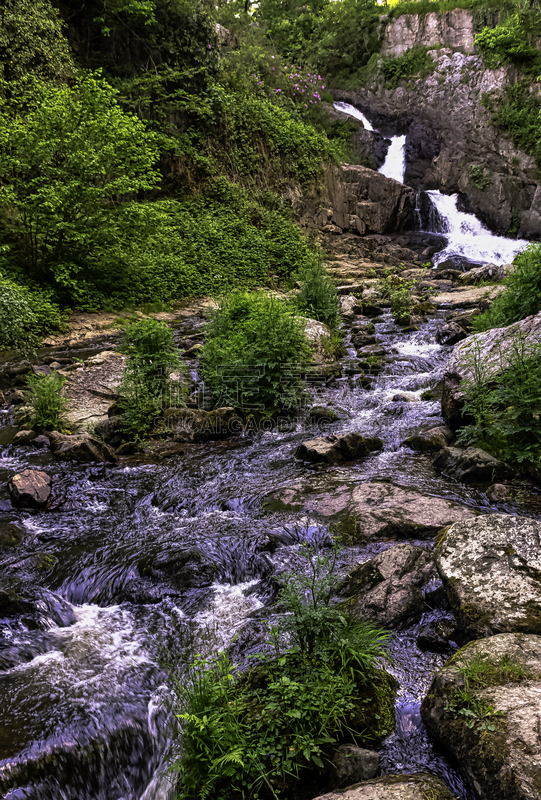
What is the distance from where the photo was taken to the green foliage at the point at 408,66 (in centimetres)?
3148

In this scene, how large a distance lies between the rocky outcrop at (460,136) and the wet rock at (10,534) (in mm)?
27312

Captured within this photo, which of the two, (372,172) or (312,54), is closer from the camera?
(372,172)

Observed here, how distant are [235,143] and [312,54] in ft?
47.9

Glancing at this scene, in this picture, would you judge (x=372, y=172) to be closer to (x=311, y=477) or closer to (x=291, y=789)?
(x=311, y=477)

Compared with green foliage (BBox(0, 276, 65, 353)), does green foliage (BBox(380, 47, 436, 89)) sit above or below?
above

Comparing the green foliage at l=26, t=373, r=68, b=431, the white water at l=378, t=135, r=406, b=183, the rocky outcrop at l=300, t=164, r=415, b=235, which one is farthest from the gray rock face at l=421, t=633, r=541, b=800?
the white water at l=378, t=135, r=406, b=183

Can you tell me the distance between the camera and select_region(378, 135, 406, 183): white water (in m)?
30.1

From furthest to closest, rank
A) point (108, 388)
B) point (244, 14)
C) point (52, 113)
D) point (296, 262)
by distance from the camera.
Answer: point (244, 14) < point (296, 262) < point (52, 113) < point (108, 388)

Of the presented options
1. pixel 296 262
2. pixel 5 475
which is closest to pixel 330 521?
pixel 5 475

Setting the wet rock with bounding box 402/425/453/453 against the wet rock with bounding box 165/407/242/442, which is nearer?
the wet rock with bounding box 402/425/453/453

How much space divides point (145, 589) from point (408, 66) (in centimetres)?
3790

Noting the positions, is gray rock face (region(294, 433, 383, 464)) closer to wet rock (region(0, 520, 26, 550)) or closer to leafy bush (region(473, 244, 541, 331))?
leafy bush (region(473, 244, 541, 331))

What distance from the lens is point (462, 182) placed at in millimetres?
27781

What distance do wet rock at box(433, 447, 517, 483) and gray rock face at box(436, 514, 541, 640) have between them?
6.85 feet
